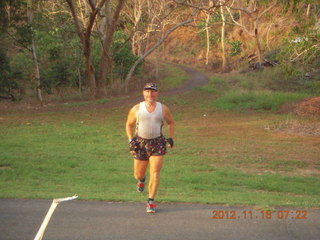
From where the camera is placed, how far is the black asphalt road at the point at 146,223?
Answer: 5.36 meters

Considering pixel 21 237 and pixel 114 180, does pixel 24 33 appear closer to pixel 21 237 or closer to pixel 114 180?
pixel 114 180

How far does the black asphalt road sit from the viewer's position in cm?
536

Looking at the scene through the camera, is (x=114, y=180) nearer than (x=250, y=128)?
Yes

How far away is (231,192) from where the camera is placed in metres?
8.73

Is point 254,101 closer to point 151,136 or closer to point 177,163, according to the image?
point 177,163

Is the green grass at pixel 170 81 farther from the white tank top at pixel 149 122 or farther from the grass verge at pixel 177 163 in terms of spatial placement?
the white tank top at pixel 149 122

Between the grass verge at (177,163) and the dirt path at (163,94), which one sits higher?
the dirt path at (163,94)

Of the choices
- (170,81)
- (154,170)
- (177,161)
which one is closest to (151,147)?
(154,170)

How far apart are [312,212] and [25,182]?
5828mm

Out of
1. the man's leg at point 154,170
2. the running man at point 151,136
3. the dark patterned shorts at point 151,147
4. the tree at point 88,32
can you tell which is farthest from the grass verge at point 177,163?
the tree at point 88,32

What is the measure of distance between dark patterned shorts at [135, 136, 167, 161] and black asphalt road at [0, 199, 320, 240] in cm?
83

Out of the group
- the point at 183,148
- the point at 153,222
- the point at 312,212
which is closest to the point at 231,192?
the point at 312,212
